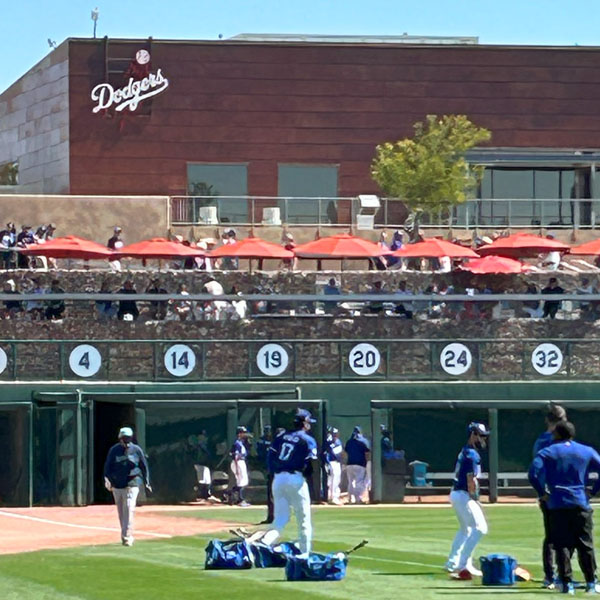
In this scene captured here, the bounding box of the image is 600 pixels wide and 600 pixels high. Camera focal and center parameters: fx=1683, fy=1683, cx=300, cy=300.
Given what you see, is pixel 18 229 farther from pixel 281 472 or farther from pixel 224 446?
pixel 281 472

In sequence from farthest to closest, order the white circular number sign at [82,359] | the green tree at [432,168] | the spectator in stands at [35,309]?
1. the green tree at [432,168]
2. the spectator in stands at [35,309]
3. the white circular number sign at [82,359]

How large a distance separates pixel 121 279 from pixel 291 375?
7.91 m

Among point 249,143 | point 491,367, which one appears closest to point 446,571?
point 491,367

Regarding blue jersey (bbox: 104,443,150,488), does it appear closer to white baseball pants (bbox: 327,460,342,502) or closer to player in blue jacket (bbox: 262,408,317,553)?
player in blue jacket (bbox: 262,408,317,553)

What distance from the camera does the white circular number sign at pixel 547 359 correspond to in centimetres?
3722

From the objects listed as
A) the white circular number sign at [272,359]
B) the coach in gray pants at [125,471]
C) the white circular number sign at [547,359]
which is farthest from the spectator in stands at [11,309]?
the coach in gray pants at [125,471]

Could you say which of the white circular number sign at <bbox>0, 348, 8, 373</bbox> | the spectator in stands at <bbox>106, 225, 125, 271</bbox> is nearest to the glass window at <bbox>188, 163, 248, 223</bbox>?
the spectator in stands at <bbox>106, 225, 125, 271</bbox>

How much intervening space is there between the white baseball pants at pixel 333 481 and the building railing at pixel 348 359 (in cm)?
303

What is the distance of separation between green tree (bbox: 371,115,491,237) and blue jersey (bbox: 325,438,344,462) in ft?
47.4

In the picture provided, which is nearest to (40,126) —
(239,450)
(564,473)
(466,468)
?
(239,450)

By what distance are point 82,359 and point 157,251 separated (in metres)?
5.67

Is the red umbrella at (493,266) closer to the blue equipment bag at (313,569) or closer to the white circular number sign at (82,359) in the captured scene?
the white circular number sign at (82,359)

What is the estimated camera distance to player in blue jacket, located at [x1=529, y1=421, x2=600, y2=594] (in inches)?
669

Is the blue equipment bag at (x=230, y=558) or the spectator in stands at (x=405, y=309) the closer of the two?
the blue equipment bag at (x=230, y=558)
